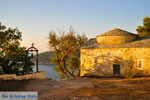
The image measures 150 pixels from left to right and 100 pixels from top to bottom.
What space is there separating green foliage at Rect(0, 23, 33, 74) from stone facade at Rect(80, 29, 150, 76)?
6.69 meters

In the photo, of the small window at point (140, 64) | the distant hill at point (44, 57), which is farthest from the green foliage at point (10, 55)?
the distant hill at point (44, 57)

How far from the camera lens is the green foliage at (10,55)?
13187 mm

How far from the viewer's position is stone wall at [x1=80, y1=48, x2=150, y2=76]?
14.1m

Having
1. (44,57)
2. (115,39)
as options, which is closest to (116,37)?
(115,39)

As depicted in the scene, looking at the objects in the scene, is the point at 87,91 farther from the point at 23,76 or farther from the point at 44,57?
the point at 44,57

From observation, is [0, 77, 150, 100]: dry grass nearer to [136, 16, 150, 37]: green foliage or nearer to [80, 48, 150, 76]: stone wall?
[80, 48, 150, 76]: stone wall

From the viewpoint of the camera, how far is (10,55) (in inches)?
521

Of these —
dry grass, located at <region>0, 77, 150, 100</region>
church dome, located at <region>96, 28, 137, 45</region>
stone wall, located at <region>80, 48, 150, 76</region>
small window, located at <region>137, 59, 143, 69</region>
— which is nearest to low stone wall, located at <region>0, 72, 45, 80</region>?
dry grass, located at <region>0, 77, 150, 100</region>

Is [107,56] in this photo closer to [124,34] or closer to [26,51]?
[124,34]

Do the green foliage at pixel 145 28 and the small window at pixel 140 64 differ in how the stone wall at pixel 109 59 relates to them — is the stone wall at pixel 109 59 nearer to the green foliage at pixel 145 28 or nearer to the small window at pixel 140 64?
the small window at pixel 140 64

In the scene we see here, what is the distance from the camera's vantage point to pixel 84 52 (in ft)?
50.5

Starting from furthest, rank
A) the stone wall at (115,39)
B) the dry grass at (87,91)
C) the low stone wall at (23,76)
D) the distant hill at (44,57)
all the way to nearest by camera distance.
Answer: the distant hill at (44,57), the stone wall at (115,39), the low stone wall at (23,76), the dry grass at (87,91)

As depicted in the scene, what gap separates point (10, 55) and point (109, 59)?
10.7 meters

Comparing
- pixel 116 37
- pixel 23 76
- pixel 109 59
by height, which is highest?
pixel 116 37
